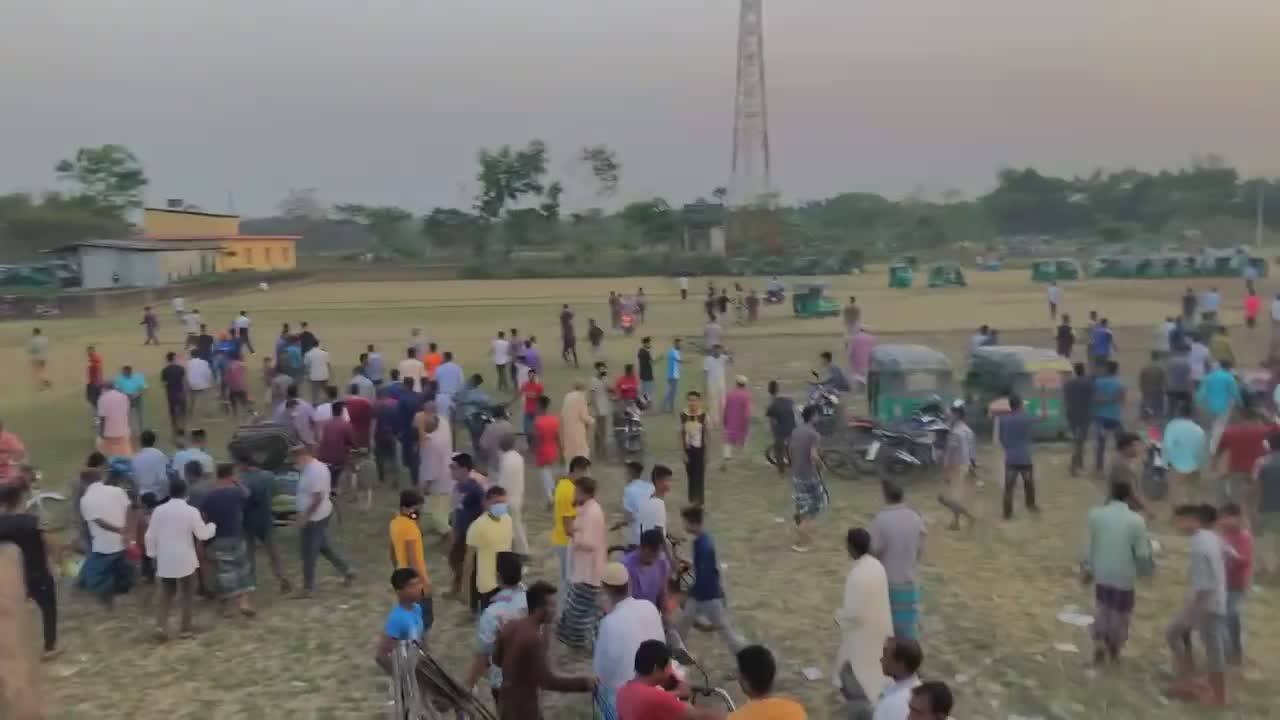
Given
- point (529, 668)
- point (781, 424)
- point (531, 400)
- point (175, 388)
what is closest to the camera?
point (529, 668)

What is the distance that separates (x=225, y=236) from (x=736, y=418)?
68939 millimetres

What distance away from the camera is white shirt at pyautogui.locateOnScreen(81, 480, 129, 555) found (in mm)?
8492

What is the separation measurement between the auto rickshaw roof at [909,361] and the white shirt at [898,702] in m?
9.83

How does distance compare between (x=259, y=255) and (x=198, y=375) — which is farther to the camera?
(x=259, y=255)

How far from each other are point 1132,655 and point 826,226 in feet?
455

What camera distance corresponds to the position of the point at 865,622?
19.9ft

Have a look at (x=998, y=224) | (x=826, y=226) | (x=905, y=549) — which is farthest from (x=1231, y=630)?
(x=826, y=226)

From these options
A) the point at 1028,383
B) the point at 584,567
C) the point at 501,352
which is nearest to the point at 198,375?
the point at 501,352

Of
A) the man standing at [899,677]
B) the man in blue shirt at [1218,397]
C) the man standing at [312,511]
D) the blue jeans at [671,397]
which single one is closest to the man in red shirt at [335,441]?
the man standing at [312,511]

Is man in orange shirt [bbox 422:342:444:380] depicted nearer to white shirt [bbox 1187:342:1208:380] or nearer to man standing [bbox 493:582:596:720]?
white shirt [bbox 1187:342:1208:380]

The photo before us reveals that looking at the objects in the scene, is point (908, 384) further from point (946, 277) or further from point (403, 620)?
point (946, 277)

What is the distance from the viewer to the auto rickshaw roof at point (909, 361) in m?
14.2

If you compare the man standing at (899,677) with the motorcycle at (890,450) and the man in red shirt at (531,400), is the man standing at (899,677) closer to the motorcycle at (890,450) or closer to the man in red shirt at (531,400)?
the motorcycle at (890,450)

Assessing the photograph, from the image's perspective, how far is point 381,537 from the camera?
11.0m
